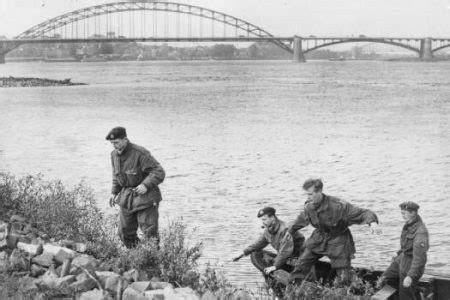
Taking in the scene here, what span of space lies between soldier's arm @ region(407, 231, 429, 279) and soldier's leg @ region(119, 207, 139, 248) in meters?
3.85

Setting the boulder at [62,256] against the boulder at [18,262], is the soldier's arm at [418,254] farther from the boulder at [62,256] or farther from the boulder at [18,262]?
the boulder at [18,262]

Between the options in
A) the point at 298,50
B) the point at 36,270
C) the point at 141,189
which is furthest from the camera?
the point at 298,50

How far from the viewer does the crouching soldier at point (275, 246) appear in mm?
8516

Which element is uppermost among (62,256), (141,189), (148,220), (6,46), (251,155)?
(6,46)

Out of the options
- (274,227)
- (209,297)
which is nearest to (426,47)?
(274,227)

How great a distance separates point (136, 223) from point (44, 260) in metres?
1.81

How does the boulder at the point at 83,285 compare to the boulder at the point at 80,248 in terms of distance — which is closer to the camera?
the boulder at the point at 83,285

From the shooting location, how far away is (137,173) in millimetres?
9523

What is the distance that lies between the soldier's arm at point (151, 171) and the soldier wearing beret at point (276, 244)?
157 centimetres

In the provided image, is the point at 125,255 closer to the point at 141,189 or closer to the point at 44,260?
the point at 141,189

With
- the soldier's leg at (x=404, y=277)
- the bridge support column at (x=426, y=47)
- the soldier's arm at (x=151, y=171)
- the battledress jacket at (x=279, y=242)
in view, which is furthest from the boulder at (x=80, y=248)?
the bridge support column at (x=426, y=47)

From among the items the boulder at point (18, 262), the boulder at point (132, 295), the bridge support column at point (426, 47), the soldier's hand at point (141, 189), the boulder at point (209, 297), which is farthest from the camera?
the bridge support column at point (426, 47)

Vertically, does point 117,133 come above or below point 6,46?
below

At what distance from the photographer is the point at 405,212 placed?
25.6ft
